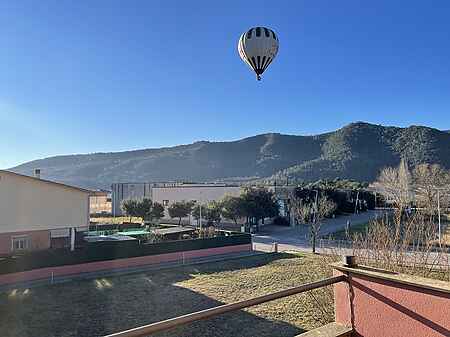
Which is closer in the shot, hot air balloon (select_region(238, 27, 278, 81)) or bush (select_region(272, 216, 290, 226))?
hot air balloon (select_region(238, 27, 278, 81))

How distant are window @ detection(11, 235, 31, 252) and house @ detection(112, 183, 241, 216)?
23.3 metres

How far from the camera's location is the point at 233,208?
39.2 meters

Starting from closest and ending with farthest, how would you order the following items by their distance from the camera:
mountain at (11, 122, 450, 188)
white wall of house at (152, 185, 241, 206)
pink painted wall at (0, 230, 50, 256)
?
pink painted wall at (0, 230, 50, 256) < white wall of house at (152, 185, 241, 206) < mountain at (11, 122, 450, 188)

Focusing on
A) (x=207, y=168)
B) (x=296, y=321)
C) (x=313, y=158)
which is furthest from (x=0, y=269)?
(x=207, y=168)

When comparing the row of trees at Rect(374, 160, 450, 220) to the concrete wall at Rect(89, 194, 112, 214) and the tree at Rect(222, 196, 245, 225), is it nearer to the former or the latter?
the tree at Rect(222, 196, 245, 225)

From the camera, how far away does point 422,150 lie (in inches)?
3573

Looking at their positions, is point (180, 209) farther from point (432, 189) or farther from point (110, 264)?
point (432, 189)

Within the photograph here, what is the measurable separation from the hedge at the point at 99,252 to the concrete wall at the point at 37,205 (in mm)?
2165

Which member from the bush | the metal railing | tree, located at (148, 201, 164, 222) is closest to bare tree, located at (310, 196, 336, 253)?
the bush

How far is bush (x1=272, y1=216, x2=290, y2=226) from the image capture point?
44156 millimetres

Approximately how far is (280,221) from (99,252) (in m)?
26.6

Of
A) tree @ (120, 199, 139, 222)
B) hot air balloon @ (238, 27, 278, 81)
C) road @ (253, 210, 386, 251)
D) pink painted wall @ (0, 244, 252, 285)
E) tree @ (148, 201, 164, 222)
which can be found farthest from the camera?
tree @ (148, 201, 164, 222)

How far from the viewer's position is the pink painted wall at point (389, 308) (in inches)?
123

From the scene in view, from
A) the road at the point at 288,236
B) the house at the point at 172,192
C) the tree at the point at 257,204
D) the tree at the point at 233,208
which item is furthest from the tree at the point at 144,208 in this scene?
the road at the point at 288,236
